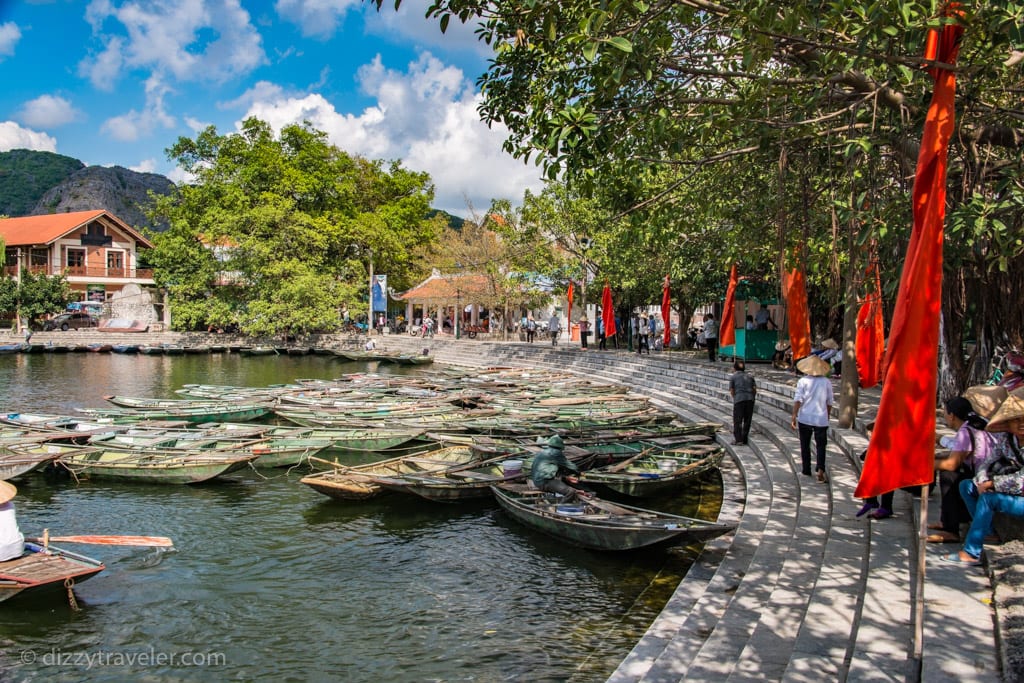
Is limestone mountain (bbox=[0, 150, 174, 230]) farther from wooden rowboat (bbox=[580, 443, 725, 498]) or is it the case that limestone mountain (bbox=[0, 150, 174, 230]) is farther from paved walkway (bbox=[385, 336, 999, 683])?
paved walkway (bbox=[385, 336, 999, 683])

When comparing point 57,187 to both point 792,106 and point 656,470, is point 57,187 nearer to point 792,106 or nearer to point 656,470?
point 656,470

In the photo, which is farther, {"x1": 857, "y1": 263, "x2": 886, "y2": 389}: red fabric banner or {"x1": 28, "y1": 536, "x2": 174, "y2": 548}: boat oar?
{"x1": 857, "y1": 263, "x2": 886, "y2": 389}: red fabric banner

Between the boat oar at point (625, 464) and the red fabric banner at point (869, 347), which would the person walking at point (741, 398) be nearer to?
the boat oar at point (625, 464)

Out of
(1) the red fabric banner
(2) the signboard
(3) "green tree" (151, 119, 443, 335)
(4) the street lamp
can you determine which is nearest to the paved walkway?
(1) the red fabric banner

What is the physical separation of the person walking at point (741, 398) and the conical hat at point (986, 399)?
4496mm

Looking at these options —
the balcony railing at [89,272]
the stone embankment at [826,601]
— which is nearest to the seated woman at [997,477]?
the stone embankment at [826,601]

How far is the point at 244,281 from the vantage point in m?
39.6

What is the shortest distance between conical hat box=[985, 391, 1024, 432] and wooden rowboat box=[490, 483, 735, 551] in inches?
93.8

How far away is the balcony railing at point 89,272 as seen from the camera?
45062mm

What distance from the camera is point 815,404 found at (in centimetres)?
838

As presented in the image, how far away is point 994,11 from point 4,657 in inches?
385

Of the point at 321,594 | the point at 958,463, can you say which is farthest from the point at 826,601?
the point at 321,594

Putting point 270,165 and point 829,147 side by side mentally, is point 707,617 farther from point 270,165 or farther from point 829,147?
point 270,165

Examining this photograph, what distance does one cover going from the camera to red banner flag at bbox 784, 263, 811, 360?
13.6m
